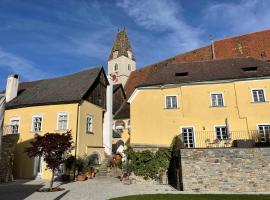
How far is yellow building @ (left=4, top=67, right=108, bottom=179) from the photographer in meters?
23.5

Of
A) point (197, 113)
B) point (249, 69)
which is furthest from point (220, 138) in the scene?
point (249, 69)

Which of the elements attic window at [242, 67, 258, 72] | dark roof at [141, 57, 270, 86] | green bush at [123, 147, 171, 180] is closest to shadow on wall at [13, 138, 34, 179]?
green bush at [123, 147, 171, 180]

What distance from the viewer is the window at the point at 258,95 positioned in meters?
22.3

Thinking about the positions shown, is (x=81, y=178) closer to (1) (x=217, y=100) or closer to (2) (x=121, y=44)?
(1) (x=217, y=100)

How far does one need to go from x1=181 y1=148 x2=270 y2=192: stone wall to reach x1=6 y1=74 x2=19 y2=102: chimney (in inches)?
778

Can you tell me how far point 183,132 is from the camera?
74.7 ft

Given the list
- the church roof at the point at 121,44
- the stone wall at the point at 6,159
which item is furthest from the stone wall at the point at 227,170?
the church roof at the point at 121,44

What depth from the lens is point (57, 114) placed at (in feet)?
79.4

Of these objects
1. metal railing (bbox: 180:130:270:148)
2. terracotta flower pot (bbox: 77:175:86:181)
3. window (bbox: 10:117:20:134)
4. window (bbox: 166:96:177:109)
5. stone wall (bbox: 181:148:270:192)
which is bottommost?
terracotta flower pot (bbox: 77:175:86:181)

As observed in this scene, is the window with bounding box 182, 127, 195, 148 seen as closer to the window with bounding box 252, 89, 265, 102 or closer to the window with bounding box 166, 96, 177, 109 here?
the window with bounding box 166, 96, 177, 109

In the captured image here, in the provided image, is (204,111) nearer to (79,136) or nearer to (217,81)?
(217,81)

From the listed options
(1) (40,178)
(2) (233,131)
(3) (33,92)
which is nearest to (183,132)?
Result: (2) (233,131)

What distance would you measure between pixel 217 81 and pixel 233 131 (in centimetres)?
459

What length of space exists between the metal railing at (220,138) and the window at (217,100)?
98.3 inches
